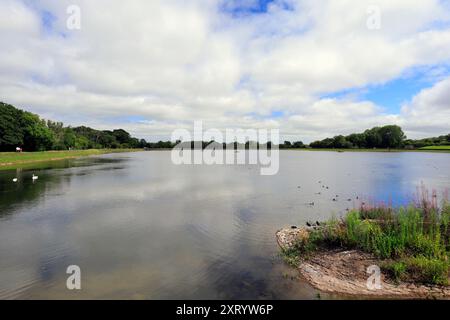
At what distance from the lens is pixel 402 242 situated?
9.05m

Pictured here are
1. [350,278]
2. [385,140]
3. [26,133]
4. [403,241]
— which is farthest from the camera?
[385,140]

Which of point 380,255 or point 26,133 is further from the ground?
point 26,133

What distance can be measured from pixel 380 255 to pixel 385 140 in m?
158

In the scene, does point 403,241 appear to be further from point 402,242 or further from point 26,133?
point 26,133

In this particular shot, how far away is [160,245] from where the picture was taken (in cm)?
1146

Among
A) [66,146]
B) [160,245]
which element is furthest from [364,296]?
[66,146]

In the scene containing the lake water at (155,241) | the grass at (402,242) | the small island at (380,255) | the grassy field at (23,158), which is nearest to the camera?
the small island at (380,255)

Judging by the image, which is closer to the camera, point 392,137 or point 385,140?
point 392,137

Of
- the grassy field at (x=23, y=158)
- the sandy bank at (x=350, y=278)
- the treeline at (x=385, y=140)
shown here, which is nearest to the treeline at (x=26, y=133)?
the grassy field at (x=23, y=158)

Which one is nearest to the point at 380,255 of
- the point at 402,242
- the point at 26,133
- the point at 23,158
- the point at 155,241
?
the point at 402,242

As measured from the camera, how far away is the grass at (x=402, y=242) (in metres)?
7.62

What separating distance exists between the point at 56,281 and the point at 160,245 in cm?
409

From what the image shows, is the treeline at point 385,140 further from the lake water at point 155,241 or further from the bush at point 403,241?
the bush at point 403,241
